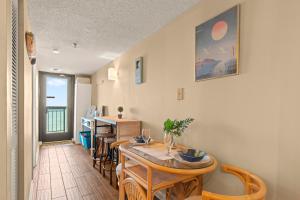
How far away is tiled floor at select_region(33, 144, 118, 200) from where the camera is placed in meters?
2.30

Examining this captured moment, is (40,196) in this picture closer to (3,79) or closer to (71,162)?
(71,162)

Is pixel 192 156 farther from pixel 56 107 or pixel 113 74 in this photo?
pixel 56 107

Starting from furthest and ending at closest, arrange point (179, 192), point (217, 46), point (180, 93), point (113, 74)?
point (113, 74) → point (180, 93) → point (179, 192) → point (217, 46)

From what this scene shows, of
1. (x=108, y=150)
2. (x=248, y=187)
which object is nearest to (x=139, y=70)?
(x=108, y=150)

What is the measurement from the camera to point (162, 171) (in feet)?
4.98

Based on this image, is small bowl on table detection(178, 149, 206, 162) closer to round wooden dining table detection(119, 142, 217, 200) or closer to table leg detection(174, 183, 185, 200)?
round wooden dining table detection(119, 142, 217, 200)

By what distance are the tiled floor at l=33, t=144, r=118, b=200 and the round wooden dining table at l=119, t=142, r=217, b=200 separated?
0.96m

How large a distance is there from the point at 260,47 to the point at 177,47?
956 mm

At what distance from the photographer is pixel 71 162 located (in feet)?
11.6

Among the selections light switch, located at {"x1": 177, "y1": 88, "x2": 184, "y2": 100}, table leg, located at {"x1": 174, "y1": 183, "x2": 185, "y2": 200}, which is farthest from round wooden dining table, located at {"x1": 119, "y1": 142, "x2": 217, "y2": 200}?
light switch, located at {"x1": 177, "y1": 88, "x2": 184, "y2": 100}

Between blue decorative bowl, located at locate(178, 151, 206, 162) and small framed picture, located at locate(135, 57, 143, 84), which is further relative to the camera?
small framed picture, located at locate(135, 57, 143, 84)

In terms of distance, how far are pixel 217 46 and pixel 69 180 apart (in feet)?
9.40

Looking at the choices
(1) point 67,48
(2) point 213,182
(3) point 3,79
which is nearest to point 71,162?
(1) point 67,48

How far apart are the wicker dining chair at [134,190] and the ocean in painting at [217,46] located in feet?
3.77
